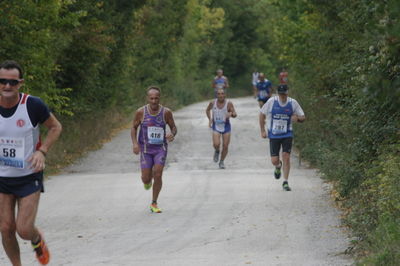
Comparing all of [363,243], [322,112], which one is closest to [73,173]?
[322,112]

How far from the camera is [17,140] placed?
282 inches

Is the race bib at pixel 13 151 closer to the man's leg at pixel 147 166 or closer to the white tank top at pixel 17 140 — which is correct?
the white tank top at pixel 17 140

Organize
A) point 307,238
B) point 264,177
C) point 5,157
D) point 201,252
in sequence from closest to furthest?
point 5,157, point 201,252, point 307,238, point 264,177

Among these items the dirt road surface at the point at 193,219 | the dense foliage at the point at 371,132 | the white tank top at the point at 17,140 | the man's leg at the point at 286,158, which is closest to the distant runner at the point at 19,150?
the white tank top at the point at 17,140

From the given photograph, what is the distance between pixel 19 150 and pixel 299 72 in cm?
1980

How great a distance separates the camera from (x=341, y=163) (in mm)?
11398

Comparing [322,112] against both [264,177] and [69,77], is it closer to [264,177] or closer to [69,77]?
[264,177]

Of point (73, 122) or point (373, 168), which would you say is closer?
point (373, 168)

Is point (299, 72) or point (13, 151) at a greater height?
point (13, 151)

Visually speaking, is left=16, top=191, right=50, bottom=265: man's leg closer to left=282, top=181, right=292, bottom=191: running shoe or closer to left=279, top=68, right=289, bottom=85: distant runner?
left=282, top=181, right=292, bottom=191: running shoe

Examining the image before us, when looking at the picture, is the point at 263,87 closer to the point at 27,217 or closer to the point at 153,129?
the point at 153,129

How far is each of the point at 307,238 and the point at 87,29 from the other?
14573 mm

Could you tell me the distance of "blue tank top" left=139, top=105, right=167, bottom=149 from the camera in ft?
41.5

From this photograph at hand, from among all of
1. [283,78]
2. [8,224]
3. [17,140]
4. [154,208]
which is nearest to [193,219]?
[154,208]
